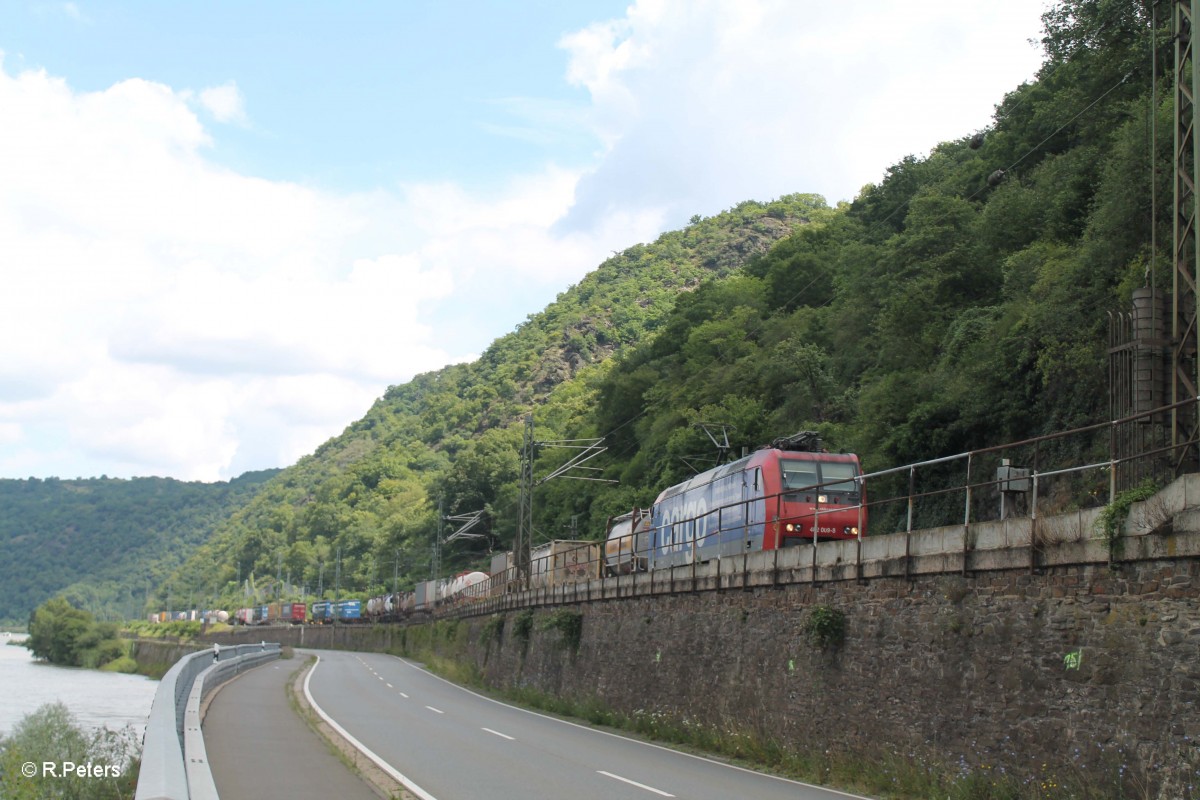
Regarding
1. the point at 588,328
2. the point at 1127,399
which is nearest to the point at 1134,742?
the point at 1127,399

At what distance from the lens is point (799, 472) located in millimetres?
26578

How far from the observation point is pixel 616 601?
2864 centimetres

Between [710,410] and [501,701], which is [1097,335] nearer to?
[501,701]

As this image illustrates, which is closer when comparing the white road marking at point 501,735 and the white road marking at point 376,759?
the white road marking at point 376,759

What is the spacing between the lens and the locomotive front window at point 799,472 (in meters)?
26.4

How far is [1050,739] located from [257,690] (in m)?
24.2

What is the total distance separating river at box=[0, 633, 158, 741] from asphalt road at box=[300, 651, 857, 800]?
32.6 ft

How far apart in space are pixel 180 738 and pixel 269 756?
2138 millimetres

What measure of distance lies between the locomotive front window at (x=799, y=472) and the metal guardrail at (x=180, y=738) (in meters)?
13.6

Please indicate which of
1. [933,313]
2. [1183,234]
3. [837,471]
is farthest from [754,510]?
[933,313]

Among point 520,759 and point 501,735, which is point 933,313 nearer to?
point 501,735

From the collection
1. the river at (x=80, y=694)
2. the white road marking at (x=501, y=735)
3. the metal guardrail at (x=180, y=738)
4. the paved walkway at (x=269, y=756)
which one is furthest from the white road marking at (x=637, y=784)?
the river at (x=80, y=694)

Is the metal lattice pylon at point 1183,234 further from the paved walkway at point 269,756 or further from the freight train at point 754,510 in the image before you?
the paved walkway at point 269,756

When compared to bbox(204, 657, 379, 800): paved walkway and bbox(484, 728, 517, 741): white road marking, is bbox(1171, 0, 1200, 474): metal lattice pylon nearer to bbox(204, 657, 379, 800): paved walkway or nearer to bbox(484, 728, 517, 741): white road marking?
bbox(204, 657, 379, 800): paved walkway
